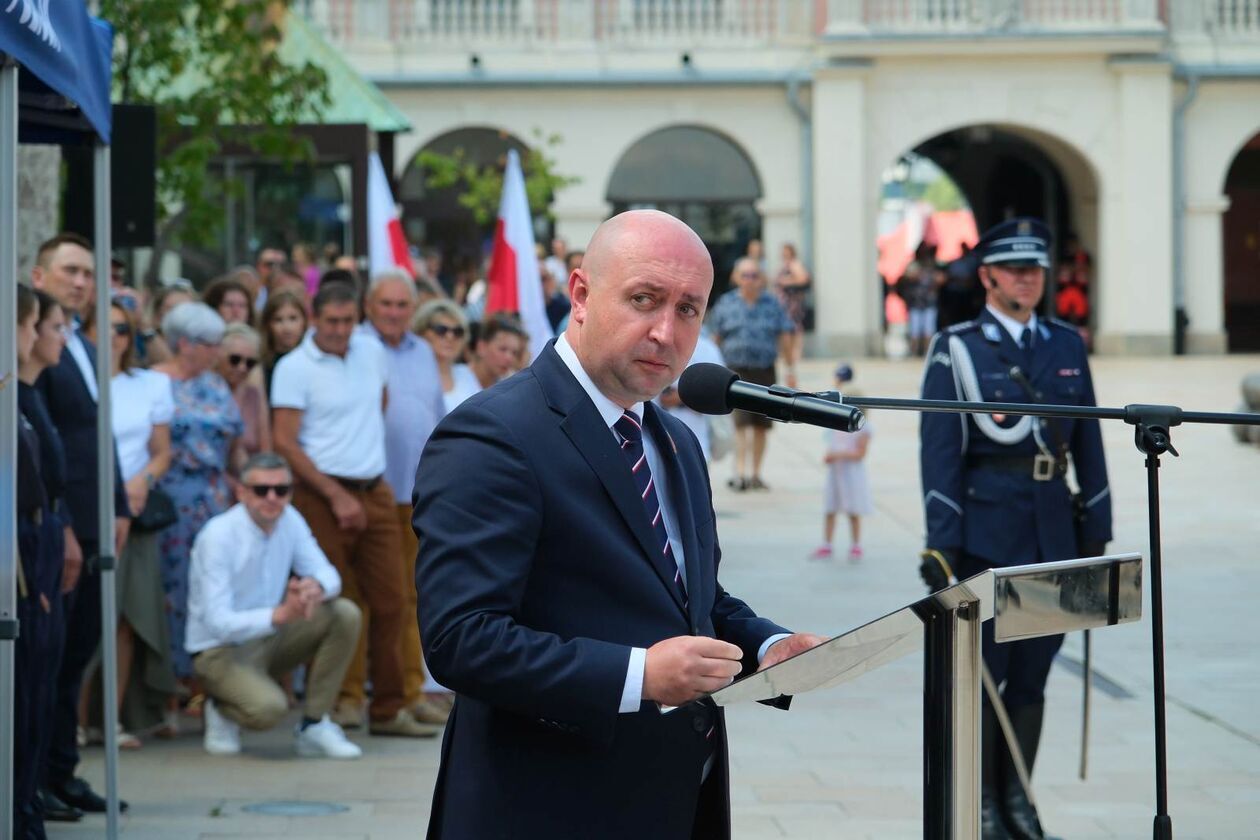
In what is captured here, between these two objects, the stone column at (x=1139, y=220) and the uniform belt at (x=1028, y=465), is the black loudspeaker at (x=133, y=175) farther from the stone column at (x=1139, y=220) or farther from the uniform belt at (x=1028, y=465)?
the stone column at (x=1139, y=220)

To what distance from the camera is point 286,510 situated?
808 cm

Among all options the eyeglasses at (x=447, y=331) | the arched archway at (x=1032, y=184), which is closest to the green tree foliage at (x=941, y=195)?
the arched archway at (x=1032, y=184)

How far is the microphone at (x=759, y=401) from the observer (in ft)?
10.6

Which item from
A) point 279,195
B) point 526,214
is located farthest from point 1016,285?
point 279,195

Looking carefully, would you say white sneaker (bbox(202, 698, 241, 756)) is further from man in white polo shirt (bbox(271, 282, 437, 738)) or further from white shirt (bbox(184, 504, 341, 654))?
man in white polo shirt (bbox(271, 282, 437, 738))

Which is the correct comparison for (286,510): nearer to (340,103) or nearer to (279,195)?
(340,103)

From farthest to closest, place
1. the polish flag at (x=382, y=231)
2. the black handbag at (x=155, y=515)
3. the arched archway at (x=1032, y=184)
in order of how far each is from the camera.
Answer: the arched archway at (x=1032, y=184) < the polish flag at (x=382, y=231) < the black handbag at (x=155, y=515)

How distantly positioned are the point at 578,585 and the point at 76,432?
4.52 meters

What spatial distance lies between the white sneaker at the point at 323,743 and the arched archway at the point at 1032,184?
2504 cm

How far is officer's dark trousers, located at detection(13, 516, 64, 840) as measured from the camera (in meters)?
6.02

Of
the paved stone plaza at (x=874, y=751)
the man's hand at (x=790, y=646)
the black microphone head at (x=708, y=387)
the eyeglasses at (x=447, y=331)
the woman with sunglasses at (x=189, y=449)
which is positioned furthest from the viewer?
the eyeglasses at (x=447, y=331)

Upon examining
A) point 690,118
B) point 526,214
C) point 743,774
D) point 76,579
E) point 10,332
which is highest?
point 690,118

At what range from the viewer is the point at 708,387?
11.2 ft

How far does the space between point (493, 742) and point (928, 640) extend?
0.71 metres
